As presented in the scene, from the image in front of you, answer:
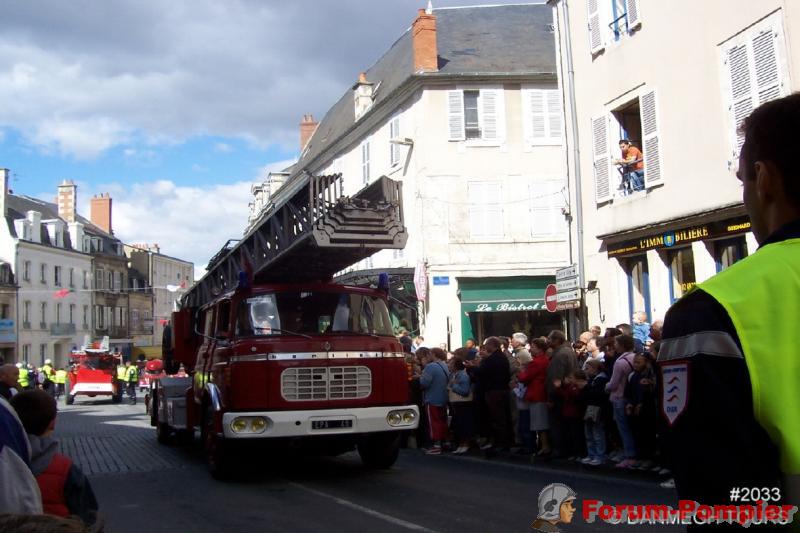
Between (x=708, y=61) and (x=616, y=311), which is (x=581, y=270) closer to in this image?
(x=616, y=311)

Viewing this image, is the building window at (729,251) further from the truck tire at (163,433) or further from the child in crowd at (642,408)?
the truck tire at (163,433)

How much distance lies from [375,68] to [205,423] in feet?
93.0

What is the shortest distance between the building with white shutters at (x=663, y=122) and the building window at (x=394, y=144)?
10695 millimetres

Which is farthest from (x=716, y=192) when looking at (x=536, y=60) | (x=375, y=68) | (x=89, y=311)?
(x=89, y=311)

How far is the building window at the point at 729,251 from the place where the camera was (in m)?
13.7

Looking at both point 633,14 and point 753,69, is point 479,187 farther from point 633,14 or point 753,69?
point 753,69

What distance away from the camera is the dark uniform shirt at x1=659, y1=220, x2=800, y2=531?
56.0 inches

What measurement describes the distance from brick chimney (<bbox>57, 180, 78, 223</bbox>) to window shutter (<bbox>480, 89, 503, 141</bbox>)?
165ft

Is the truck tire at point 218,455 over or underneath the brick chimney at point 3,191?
underneath

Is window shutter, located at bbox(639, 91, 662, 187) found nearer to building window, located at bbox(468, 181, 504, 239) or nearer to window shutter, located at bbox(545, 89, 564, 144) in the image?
building window, located at bbox(468, 181, 504, 239)

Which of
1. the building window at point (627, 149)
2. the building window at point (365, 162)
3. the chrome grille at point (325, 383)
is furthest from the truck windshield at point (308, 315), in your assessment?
the building window at point (365, 162)

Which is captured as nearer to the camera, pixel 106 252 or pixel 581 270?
pixel 581 270

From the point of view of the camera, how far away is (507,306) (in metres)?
27.6

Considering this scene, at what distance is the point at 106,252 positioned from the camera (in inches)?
2768
